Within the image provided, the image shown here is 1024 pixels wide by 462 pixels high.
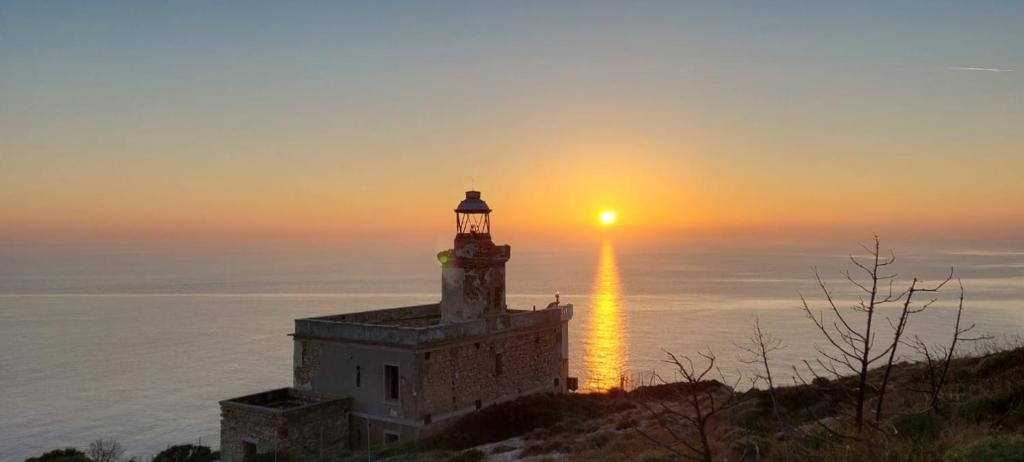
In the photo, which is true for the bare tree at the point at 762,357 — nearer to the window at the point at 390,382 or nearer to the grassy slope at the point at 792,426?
the grassy slope at the point at 792,426

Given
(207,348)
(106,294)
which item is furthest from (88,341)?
(106,294)

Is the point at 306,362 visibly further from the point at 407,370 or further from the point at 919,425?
the point at 919,425

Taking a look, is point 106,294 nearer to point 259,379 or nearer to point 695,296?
point 259,379

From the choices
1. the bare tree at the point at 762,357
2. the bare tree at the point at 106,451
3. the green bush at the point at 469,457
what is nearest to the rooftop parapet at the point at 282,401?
the green bush at the point at 469,457

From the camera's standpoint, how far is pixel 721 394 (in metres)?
26.8

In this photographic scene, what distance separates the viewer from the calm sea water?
49.2m

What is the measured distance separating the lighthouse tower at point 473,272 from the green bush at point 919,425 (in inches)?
769

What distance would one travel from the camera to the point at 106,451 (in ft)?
123

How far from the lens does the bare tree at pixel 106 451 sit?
1308 inches

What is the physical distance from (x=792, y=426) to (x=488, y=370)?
17.2 meters

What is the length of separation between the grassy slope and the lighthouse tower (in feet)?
14.0

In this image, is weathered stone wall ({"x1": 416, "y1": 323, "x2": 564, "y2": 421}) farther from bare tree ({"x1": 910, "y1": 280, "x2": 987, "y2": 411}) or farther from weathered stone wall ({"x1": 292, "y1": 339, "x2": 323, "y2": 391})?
bare tree ({"x1": 910, "y1": 280, "x2": 987, "y2": 411})

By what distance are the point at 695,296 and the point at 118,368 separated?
3454 inches

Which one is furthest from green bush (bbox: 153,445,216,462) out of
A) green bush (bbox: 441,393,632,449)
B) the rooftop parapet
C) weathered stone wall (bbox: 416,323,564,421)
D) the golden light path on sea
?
the golden light path on sea
